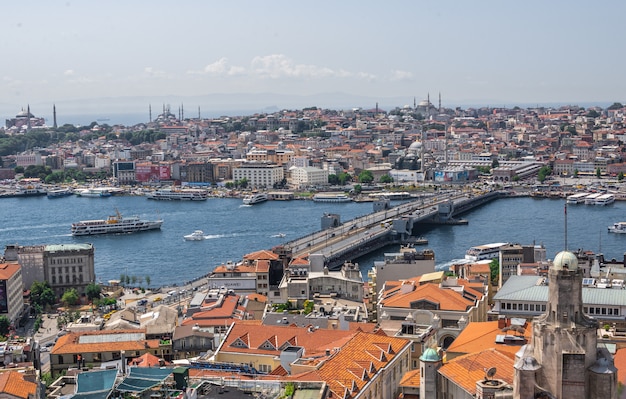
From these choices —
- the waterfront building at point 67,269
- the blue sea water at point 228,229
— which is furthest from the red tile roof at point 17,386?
the blue sea water at point 228,229

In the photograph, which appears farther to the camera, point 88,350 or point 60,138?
point 60,138

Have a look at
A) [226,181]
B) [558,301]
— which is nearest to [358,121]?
[226,181]

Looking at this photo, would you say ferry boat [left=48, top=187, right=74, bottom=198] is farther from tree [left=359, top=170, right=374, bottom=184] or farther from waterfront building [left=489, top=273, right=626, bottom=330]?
waterfront building [left=489, top=273, right=626, bottom=330]

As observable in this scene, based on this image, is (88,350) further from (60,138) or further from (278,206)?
(60,138)

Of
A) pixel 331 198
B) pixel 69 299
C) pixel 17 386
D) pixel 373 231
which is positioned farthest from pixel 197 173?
pixel 17 386

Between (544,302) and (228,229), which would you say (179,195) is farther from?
(544,302)

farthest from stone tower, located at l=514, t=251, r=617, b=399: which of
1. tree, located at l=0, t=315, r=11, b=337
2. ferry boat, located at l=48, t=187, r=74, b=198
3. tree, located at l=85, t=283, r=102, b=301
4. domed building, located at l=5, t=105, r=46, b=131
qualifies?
domed building, located at l=5, t=105, r=46, b=131
